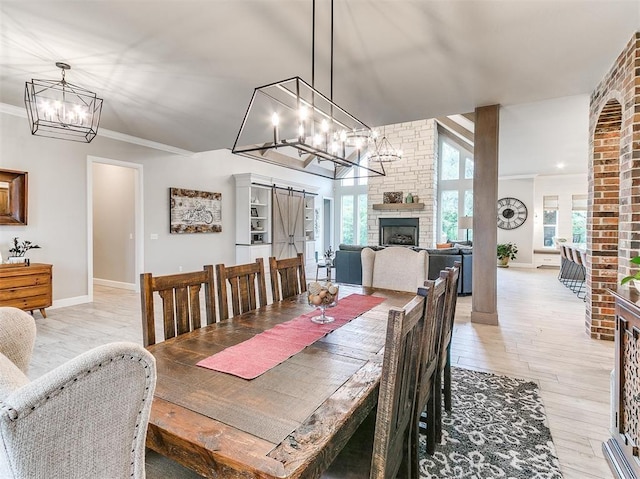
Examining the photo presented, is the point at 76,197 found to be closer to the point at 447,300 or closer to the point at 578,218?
the point at 447,300

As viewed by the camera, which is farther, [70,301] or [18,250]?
[70,301]

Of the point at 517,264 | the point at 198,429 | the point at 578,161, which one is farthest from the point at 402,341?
the point at 517,264

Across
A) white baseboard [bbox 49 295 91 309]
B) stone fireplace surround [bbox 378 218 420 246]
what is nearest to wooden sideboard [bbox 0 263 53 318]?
white baseboard [bbox 49 295 91 309]

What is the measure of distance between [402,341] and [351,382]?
304 millimetres

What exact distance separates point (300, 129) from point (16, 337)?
4.51 feet

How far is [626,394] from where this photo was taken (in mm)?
1683

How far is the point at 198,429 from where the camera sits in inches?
36.6

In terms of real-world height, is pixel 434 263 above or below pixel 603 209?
below

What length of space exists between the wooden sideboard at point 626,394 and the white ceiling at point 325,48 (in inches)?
80.5

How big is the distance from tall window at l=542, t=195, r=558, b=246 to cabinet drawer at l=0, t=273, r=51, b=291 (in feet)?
37.3

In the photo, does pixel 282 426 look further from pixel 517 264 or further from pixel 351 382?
pixel 517 264

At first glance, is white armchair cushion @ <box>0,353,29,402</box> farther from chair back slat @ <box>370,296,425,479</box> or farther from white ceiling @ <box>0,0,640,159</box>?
white ceiling @ <box>0,0,640,159</box>

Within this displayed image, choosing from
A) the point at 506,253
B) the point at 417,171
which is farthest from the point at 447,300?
the point at 506,253

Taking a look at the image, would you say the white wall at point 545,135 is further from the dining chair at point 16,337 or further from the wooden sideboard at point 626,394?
the dining chair at point 16,337
